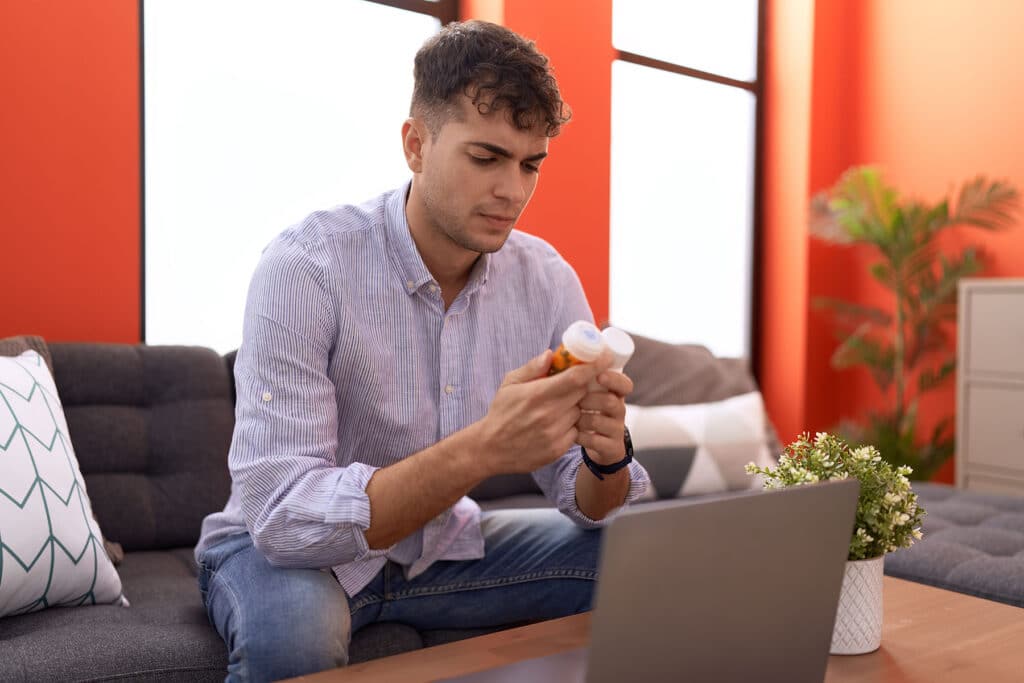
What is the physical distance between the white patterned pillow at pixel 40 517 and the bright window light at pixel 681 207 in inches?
100

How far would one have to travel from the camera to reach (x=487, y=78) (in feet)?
4.86

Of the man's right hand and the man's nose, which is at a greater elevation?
the man's nose

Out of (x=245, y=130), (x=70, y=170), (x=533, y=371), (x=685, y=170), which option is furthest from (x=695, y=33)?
(x=533, y=371)

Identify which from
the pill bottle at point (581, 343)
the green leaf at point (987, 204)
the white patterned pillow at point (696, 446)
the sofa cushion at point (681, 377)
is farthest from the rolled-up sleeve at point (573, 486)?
the green leaf at point (987, 204)

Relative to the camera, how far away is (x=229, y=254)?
115 inches

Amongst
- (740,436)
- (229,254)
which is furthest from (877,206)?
(229,254)

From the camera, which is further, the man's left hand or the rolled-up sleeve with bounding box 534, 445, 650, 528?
the rolled-up sleeve with bounding box 534, 445, 650, 528

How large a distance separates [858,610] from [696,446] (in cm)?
154

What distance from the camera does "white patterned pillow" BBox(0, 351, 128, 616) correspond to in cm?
151

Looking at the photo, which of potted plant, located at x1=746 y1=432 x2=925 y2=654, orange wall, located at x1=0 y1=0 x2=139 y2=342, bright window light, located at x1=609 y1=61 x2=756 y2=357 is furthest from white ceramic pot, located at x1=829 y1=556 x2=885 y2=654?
bright window light, located at x1=609 y1=61 x2=756 y2=357

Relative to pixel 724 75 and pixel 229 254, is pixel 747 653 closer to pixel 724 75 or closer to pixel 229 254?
pixel 229 254

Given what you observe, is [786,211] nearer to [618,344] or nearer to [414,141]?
[414,141]

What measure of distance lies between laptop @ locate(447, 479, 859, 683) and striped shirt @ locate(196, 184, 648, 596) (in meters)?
0.58

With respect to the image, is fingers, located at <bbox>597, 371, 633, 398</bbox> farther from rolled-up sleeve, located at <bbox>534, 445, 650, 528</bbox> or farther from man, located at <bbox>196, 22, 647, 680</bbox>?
rolled-up sleeve, located at <bbox>534, 445, 650, 528</bbox>
